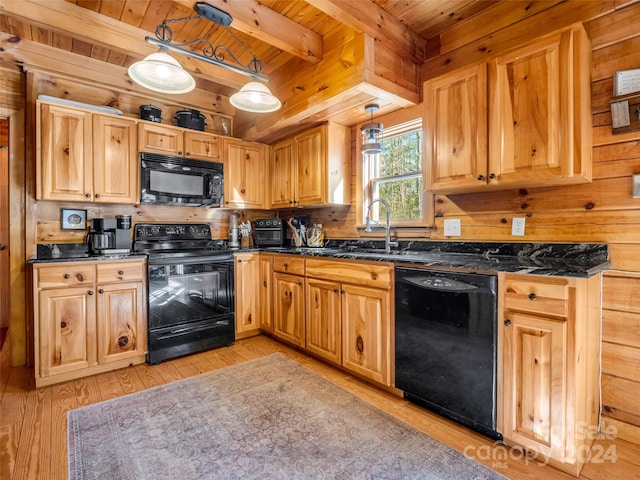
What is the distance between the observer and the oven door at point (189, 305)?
2725mm

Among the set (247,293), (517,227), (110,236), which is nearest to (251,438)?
(247,293)

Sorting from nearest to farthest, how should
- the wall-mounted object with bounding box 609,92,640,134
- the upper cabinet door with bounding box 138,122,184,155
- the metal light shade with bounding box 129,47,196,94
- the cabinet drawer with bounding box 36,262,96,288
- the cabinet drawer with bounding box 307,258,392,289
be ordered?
the wall-mounted object with bounding box 609,92,640,134 < the metal light shade with bounding box 129,47,196,94 < the cabinet drawer with bounding box 307,258,392,289 < the cabinet drawer with bounding box 36,262,96,288 < the upper cabinet door with bounding box 138,122,184,155

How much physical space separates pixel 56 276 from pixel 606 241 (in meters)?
3.51

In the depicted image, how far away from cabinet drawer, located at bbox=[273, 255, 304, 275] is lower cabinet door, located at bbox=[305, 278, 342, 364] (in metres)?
0.16

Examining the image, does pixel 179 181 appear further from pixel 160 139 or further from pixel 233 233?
pixel 233 233

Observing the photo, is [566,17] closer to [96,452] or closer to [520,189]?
[520,189]

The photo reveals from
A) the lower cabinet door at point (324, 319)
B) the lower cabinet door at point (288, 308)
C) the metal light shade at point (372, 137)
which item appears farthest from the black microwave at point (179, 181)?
Result: the metal light shade at point (372, 137)

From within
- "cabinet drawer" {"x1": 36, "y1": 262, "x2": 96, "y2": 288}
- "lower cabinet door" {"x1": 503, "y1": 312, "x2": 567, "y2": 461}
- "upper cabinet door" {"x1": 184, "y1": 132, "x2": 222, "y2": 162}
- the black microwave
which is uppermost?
"upper cabinet door" {"x1": 184, "y1": 132, "x2": 222, "y2": 162}

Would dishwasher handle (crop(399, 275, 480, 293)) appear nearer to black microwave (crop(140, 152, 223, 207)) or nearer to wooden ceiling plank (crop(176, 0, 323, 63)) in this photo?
wooden ceiling plank (crop(176, 0, 323, 63))

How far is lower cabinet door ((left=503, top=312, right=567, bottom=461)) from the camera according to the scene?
4.70 feet

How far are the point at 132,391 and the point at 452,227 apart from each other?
102 inches

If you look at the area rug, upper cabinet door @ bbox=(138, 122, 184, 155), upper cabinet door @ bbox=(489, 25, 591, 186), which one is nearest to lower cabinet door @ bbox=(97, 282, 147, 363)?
the area rug

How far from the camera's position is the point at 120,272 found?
256 cm

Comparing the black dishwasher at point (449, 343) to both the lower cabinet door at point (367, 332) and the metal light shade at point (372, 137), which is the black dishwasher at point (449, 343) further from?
the metal light shade at point (372, 137)
